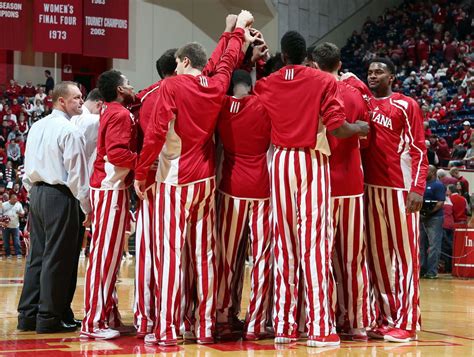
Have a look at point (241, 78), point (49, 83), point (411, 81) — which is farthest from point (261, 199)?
point (49, 83)

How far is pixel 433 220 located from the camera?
48.4 ft

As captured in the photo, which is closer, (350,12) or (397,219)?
(397,219)

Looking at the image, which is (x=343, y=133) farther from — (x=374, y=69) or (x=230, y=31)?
(x=230, y=31)

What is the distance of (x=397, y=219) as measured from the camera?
6.90m

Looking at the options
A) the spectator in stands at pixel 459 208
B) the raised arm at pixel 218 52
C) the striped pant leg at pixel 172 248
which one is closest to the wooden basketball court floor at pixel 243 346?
the striped pant leg at pixel 172 248

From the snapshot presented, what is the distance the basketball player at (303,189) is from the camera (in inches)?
251

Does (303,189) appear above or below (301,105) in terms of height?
below

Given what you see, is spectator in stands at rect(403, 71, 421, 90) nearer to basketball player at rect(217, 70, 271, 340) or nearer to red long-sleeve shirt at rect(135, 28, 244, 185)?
basketball player at rect(217, 70, 271, 340)

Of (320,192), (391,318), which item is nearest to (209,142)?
(320,192)

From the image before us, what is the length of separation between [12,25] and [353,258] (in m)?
22.7

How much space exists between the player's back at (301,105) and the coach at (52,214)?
1.77 metres

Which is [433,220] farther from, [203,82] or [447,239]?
[203,82]

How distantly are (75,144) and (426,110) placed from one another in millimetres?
18524

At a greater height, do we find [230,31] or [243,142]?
[230,31]
